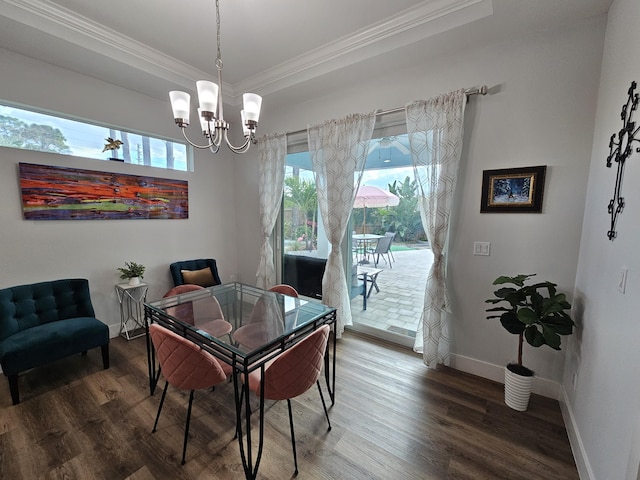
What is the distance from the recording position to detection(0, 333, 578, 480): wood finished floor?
146cm

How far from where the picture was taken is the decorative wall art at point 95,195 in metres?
2.40

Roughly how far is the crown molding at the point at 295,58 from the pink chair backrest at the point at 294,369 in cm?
243

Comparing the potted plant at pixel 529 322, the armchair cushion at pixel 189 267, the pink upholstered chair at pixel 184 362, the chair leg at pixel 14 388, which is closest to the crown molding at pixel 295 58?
the potted plant at pixel 529 322

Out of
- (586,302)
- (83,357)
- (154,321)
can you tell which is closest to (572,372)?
(586,302)

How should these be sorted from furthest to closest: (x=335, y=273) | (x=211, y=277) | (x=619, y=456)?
1. (x=211, y=277)
2. (x=335, y=273)
3. (x=619, y=456)

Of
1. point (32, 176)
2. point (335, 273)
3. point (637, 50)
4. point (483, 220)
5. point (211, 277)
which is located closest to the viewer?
point (637, 50)

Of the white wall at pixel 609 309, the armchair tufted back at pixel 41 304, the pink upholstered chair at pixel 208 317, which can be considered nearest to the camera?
the white wall at pixel 609 309

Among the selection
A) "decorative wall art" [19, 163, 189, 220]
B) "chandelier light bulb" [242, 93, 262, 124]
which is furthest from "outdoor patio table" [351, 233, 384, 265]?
"decorative wall art" [19, 163, 189, 220]

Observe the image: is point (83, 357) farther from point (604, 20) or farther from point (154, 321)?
point (604, 20)

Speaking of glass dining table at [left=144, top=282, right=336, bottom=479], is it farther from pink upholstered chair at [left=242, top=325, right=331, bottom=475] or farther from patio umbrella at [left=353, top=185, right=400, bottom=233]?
patio umbrella at [left=353, top=185, right=400, bottom=233]

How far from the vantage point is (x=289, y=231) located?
3752mm

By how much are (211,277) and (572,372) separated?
373 centimetres

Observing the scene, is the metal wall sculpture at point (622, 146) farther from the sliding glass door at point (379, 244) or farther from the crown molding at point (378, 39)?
the sliding glass door at point (379, 244)

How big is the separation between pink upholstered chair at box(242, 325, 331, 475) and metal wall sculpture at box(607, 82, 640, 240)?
5.56ft
